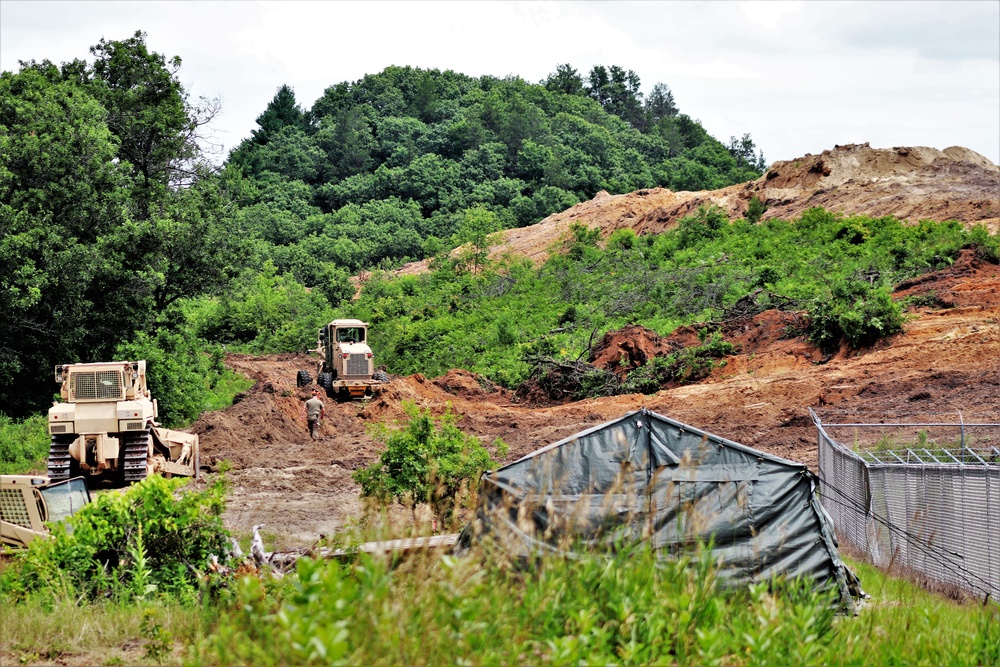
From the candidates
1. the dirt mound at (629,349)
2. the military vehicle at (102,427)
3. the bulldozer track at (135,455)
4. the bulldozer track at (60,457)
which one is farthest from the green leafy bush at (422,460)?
Answer: the dirt mound at (629,349)

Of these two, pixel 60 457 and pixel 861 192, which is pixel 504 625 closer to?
pixel 60 457

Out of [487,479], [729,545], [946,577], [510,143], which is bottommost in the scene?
[946,577]

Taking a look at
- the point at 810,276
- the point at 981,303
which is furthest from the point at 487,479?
the point at 810,276

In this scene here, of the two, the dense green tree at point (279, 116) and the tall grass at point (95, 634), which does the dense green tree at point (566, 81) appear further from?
the tall grass at point (95, 634)

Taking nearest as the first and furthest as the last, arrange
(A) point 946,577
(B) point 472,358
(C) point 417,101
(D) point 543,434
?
1. (A) point 946,577
2. (D) point 543,434
3. (B) point 472,358
4. (C) point 417,101

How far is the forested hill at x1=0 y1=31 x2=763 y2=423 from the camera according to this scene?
24.9 m

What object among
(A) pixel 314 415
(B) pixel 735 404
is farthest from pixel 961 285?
(A) pixel 314 415

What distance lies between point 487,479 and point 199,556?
8.52ft

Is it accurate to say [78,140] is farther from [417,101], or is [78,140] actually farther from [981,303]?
[417,101]

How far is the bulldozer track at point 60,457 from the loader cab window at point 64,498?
446cm

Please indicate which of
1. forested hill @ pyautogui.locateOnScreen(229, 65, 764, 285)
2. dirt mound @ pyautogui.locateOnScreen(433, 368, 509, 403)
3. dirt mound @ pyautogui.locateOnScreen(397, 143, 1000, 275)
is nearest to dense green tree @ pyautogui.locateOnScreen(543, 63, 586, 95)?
forested hill @ pyautogui.locateOnScreen(229, 65, 764, 285)

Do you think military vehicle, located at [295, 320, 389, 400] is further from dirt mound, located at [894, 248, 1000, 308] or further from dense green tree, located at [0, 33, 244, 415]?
dirt mound, located at [894, 248, 1000, 308]

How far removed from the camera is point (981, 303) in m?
26.7

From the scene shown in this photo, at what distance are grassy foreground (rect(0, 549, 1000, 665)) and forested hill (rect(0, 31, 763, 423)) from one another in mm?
17558
